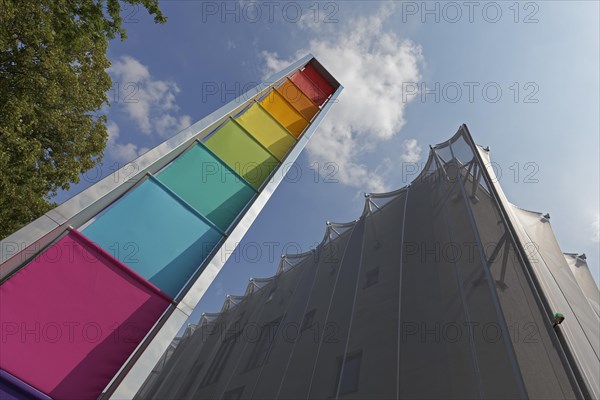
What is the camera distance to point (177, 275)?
3506mm

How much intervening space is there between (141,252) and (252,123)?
3.01 metres

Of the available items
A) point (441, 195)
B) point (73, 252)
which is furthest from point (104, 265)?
point (441, 195)

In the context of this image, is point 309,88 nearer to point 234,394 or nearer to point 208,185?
point 208,185

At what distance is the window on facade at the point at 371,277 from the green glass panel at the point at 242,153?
5077 mm

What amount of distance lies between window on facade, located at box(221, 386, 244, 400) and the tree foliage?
285 inches

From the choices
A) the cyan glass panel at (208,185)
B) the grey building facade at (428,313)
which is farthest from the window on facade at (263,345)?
the cyan glass panel at (208,185)

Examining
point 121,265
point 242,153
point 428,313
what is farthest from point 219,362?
point 121,265

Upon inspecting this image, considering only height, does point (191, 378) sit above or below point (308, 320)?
below

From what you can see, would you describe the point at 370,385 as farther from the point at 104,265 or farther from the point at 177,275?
the point at 104,265

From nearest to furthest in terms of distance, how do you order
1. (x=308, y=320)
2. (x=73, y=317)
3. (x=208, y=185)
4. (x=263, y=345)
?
(x=73, y=317) < (x=208, y=185) < (x=308, y=320) < (x=263, y=345)

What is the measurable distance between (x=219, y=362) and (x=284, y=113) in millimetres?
9617

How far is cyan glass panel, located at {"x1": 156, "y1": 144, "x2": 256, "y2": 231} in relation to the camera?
4094mm

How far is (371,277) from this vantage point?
930cm

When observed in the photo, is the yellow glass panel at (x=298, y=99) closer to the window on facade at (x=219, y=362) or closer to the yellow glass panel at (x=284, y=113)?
the yellow glass panel at (x=284, y=113)
